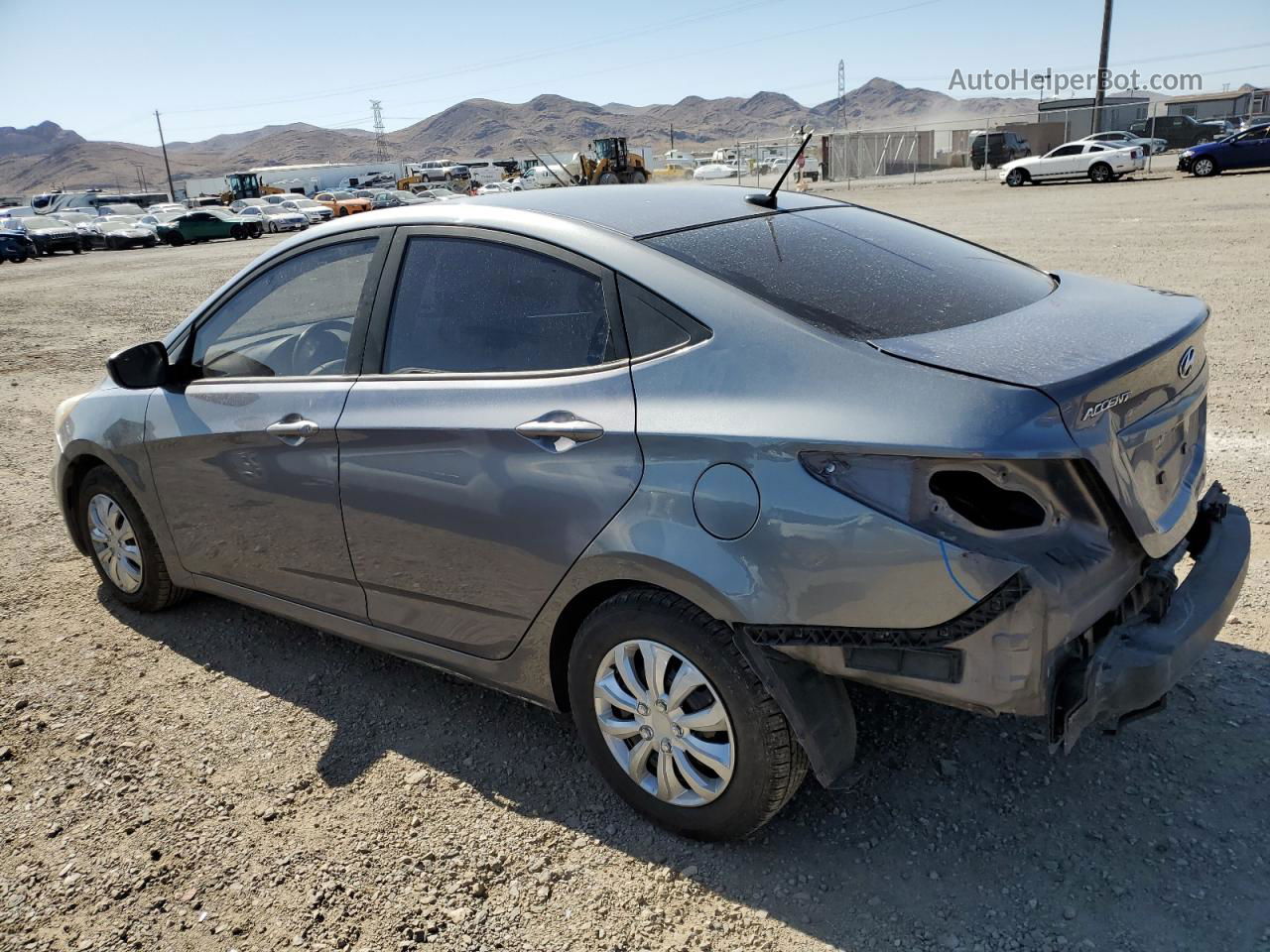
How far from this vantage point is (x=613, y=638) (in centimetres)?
263

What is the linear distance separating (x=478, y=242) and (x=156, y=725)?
7.19 feet

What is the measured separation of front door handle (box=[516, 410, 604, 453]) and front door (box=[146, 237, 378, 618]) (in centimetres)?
86

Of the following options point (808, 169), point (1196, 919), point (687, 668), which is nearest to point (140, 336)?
point (687, 668)

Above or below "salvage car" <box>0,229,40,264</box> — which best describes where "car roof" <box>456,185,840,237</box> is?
above

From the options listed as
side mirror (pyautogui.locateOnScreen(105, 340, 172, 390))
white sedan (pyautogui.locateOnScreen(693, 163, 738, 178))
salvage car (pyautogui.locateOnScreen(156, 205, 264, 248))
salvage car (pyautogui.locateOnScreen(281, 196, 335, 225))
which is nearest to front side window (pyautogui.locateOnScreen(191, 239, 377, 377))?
side mirror (pyautogui.locateOnScreen(105, 340, 172, 390))

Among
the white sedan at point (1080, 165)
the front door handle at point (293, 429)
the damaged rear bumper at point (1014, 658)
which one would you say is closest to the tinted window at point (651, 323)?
the damaged rear bumper at point (1014, 658)

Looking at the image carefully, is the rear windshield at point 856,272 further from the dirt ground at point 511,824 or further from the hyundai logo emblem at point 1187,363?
the dirt ground at point 511,824

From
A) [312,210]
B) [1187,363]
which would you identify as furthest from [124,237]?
[1187,363]

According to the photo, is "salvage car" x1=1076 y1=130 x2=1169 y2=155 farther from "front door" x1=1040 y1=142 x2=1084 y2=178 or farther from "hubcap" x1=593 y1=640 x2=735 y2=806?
"hubcap" x1=593 y1=640 x2=735 y2=806

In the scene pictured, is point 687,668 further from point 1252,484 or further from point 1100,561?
point 1252,484

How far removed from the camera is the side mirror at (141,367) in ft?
12.4

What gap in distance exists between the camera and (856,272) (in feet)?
9.29

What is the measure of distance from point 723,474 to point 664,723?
74cm

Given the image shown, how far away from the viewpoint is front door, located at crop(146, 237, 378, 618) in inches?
130
